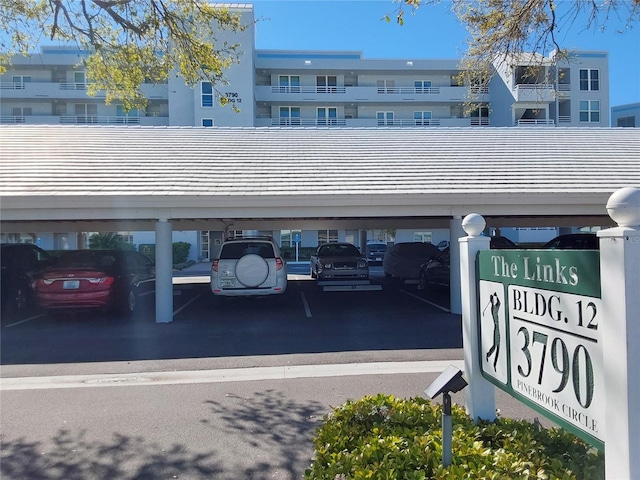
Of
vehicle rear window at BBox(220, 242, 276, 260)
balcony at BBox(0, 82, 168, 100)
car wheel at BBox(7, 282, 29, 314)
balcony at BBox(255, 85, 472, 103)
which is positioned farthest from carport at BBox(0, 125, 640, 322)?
balcony at BBox(255, 85, 472, 103)

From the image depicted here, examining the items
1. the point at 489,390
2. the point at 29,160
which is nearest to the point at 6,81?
the point at 29,160

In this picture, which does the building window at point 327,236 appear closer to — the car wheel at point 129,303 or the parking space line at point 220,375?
the car wheel at point 129,303

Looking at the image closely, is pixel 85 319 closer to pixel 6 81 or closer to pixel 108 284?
pixel 108 284

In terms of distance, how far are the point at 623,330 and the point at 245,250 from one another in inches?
434

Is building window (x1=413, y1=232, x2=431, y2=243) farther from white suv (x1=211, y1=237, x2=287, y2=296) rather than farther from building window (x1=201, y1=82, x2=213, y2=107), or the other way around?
white suv (x1=211, y1=237, x2=287, y2=296)

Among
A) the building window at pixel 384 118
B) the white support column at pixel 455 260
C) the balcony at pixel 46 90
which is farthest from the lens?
the building window at pixel 384 118

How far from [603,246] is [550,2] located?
243 inches

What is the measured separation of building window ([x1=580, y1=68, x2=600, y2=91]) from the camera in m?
38.7

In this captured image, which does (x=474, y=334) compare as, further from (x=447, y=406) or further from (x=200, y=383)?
(x=200, y=383)

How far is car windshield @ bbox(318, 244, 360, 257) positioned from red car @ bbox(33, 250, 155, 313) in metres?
6.69

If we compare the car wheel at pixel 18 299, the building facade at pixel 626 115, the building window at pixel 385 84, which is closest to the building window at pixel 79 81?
the building window at pixel 385 84

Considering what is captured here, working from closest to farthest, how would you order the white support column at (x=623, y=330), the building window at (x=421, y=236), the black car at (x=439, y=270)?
the white support column at (x=623, y=330)
the black car at (x=439, y=270)
the building window at (x=421, y=236)

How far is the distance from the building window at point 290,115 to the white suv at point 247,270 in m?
30.7

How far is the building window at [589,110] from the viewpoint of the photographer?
127 feet
